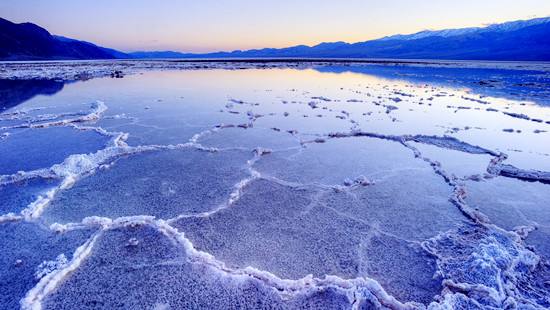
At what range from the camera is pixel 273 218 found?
371cm

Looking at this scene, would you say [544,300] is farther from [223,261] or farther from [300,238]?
[223,261]

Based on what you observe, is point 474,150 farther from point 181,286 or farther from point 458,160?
point 181,286

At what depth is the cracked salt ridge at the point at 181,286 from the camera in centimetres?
244

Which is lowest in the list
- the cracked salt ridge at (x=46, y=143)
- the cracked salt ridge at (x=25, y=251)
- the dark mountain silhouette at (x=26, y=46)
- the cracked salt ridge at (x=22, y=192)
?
the cracked salt ridge at (x=25, y=251)

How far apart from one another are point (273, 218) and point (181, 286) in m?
1.42

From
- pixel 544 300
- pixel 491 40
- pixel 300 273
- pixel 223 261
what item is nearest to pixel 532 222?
pixel 544 300

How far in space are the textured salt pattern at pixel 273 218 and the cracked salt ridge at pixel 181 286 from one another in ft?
0.04

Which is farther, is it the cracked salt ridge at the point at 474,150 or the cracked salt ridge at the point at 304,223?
the cracked salt ridge at the point at 474,150

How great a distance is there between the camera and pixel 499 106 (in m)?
11.8

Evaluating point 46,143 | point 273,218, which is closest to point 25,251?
point 273,218

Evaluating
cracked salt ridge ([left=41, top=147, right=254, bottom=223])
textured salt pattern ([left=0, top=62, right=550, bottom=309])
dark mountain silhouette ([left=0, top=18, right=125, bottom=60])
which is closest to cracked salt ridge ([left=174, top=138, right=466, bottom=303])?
textured salt pattern ([left=0, top=62, right=550, bottom=309])

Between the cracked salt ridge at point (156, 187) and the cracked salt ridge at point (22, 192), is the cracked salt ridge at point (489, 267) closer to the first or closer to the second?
the cracked salt ridge at point (156, 187)

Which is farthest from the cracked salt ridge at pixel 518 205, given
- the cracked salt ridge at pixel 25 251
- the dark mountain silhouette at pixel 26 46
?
the dark mountain silhouette at pixel 26 46

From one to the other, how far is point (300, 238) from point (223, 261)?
881 millimetres
